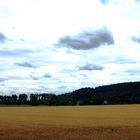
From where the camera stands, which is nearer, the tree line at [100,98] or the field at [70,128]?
the field at [70,128]

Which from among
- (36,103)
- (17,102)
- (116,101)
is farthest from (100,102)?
(17,102)

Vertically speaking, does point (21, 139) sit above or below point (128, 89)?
below

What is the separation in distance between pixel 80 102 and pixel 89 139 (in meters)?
137

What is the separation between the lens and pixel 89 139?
24656 millimetres

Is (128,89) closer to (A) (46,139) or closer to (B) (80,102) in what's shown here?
(B) (80,102)

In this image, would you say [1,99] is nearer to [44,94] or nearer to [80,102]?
[44,94]

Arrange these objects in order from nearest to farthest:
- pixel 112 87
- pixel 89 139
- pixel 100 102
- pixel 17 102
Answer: pixel 89 139 → pixel 100 102 → pixel 17 102 → pixel 112 87

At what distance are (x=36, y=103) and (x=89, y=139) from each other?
139 meters

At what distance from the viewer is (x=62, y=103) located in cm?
15950

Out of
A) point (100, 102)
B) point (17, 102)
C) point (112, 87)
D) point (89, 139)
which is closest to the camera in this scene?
point (89, 139)

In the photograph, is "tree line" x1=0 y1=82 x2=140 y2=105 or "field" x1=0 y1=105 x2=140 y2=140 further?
"tree line" x1=0 y1=82 x2=140 y2=105

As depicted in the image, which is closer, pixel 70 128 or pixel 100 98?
pixel 70 128

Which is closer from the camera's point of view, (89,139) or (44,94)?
(89,139)

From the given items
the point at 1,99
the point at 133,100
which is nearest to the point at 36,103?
the point at 1,99
